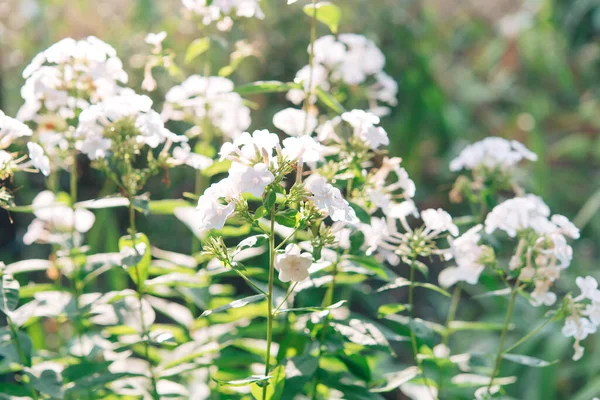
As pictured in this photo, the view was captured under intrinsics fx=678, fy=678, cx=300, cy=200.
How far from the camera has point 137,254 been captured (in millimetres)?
1257

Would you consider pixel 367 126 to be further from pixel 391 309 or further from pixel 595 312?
pixel 595 312

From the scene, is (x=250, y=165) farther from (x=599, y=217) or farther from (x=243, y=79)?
(x=599, y=217)

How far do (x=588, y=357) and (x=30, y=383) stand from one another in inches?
86.0

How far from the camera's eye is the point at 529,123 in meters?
3.66

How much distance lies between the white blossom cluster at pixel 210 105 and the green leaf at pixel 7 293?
54 centimetres

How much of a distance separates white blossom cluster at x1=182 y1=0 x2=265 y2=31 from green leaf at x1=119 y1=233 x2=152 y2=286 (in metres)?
0.51

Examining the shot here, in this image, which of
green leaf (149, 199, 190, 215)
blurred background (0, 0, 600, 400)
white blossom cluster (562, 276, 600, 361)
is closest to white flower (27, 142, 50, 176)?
A: green leaf (149, 199, 190, 215)

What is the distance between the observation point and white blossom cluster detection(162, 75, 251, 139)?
1.56 meters

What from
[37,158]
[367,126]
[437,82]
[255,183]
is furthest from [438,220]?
[437,82]

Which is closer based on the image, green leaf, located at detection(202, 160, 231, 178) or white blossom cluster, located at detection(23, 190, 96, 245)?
green leaf, located at detection(202, 160, 231, 178)

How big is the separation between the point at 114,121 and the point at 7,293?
1.14 feet

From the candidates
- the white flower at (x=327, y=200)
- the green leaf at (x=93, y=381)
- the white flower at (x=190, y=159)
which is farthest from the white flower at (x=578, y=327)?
the green leaf at (x=93, y=381)

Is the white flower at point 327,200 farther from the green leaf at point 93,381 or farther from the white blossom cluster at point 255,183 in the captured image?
the green leaf at point 93,381

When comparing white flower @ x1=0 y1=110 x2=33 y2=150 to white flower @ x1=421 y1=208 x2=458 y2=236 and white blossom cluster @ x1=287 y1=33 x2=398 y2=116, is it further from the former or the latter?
white flower @ x1=421 y1=208 x2=458 y2=236
